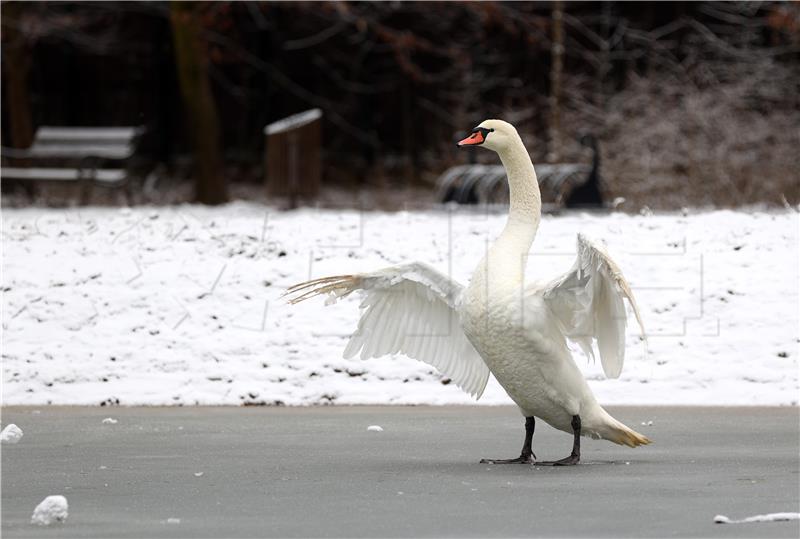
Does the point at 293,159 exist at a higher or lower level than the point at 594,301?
higher

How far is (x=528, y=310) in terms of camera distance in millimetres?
8297

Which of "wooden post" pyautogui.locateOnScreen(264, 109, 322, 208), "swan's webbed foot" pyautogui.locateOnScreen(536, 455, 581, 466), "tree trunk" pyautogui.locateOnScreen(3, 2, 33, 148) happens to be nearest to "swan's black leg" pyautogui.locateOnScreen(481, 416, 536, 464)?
"swan's webbed foot" pyautogui.locateOnScreen(536, 455, 581, 466)

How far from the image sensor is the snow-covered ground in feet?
39.0

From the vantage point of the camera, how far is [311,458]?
897cm

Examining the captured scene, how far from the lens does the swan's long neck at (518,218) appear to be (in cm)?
847

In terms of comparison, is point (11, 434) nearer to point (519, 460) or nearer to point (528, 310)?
point (519, 460)

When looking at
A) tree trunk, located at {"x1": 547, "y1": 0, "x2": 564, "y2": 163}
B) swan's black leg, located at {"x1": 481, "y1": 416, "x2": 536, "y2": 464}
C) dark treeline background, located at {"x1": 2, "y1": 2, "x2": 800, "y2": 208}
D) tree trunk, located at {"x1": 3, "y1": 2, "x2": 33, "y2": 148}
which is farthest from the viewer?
tree trunk, located at {"x1": 3, "y1": 2, "x2": 33, "y2": 148}

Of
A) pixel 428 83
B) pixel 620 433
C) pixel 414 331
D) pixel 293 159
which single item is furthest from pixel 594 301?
pixel 428 83

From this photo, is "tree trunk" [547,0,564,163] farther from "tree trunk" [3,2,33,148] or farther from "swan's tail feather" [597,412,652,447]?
"swan's tail feather" [597,412,652,447]

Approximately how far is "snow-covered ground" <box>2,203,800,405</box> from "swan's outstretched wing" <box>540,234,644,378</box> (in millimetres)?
3182

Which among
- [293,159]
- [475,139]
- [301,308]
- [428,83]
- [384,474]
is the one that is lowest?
[384,474]

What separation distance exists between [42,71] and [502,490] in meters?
36.1

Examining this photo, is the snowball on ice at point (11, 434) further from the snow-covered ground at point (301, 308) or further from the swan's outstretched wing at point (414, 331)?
the snow-covered ground at point (301, 308)

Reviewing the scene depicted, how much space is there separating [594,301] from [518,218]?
0.77 metres
